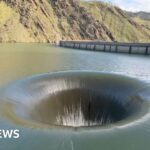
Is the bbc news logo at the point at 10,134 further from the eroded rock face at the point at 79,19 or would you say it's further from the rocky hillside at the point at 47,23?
the eroded rock face at the point at 79,19

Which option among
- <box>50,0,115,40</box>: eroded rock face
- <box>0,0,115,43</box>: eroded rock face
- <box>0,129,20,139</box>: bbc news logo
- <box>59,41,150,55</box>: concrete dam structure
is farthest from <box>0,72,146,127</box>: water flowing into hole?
<box>50,0,115,40</box>: eroded rock face

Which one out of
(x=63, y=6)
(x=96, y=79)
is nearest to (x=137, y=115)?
(x=96, y=79)

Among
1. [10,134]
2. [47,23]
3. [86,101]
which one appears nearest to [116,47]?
[86,101]

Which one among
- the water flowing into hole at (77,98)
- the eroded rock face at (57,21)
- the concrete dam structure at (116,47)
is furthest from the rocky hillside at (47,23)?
the water flowing into hole at (77,98)

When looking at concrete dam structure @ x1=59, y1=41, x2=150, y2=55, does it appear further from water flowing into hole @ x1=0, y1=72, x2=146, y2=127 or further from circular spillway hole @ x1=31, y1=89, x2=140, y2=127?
circular spillway hole @ x1=31, y1=89, x2=140, y2=127

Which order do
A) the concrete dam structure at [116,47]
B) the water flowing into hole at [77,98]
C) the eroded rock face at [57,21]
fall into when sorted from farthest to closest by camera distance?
the eroded rock face at [57,21], the concrete dam structure at [116,47], the water flowing into hole at [77,98]

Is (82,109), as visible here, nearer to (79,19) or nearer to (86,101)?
(86,101)
